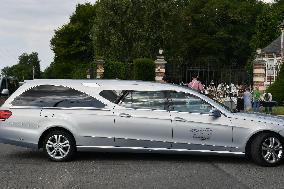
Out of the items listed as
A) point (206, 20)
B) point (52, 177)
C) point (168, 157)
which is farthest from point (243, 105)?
point (206, 20)

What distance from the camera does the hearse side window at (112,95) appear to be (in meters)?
11.1

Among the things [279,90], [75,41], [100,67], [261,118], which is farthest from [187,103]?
[75,41]

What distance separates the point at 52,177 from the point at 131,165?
72.1 inches

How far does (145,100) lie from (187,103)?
0.78m

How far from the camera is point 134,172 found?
9.76m

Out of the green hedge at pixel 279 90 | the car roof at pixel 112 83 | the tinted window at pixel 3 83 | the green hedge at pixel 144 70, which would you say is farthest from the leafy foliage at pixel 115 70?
the car roof at pixel 112 83

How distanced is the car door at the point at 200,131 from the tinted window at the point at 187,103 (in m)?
0.05

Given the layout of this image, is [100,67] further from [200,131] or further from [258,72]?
[200,131]

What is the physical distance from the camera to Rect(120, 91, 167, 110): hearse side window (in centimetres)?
1098

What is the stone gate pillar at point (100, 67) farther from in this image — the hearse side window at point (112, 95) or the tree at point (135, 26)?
the hearse side window at point (112, 95)

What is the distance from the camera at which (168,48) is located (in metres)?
62.3

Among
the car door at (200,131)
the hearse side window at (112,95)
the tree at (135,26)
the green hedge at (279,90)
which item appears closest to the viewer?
the car door at (200,131)

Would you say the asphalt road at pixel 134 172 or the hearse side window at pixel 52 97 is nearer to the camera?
the asphalt road at pixel 134 172

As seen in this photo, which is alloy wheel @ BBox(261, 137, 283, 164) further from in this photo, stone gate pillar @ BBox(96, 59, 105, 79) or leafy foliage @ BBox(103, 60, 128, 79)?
stone gate pillar @ BBox(96, 59, 105, 79)
